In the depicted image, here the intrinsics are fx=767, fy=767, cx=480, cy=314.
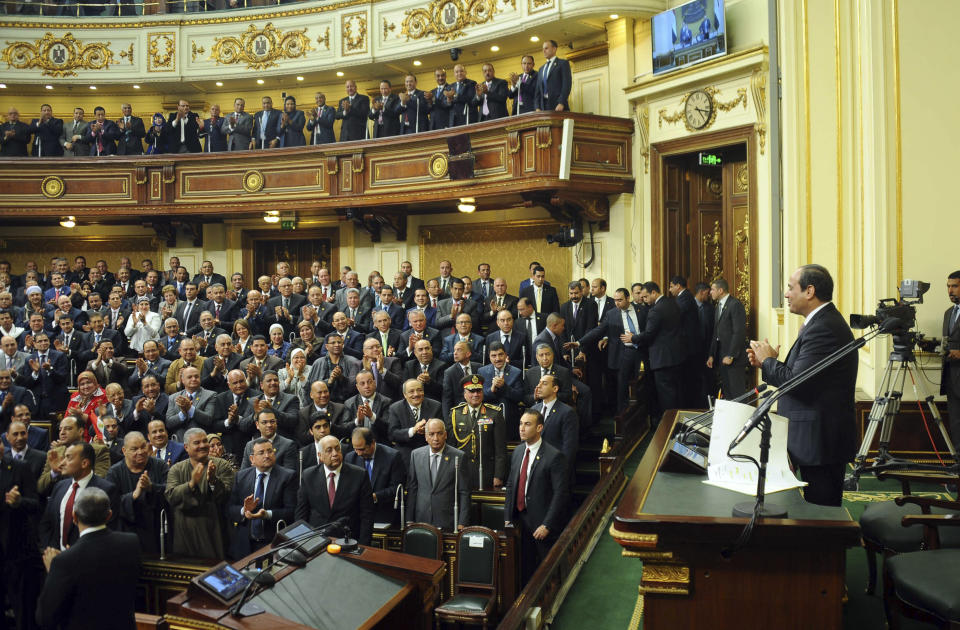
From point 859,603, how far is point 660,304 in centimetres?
418

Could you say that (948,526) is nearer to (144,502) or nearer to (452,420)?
(452,420)

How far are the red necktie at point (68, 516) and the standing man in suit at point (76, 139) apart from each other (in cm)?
867

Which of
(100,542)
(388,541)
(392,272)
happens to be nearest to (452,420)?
(388,541)

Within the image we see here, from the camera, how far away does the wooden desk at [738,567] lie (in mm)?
1981

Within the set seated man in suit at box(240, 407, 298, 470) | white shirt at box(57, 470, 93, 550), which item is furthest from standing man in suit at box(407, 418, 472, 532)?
white shirt at box(57, 470, 93, 550)

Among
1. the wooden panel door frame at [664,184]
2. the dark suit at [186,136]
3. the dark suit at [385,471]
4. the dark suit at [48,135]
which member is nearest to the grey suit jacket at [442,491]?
the dark suit at [385,471]

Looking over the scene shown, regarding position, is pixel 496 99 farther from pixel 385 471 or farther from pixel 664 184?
pixel 385 471

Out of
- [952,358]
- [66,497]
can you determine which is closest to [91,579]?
[66,497]

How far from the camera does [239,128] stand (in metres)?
11.3

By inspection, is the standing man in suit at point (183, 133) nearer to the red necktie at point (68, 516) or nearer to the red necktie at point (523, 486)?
the red necktie at point (68, 516)

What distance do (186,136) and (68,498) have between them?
796 centimetres

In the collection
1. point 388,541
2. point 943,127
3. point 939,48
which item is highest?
point 939,48

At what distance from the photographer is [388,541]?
15.8 feet

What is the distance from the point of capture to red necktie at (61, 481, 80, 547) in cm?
475
